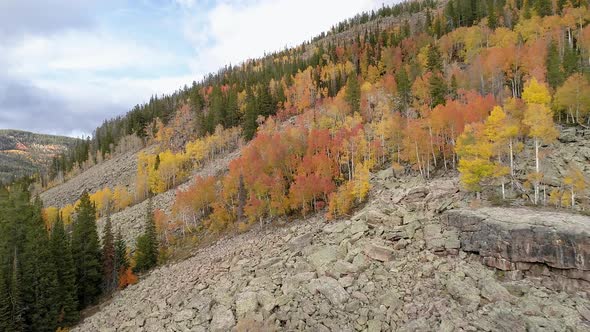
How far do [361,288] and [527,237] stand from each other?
14.2 metres

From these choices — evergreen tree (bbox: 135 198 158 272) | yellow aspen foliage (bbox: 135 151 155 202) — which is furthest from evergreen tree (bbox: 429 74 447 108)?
yellow aspen foliage (bbox: 135 151 155 202)

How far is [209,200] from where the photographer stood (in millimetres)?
70312

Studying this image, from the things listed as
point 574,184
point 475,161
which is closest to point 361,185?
point 475,161

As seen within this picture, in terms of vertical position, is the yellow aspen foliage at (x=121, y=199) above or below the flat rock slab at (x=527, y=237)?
below

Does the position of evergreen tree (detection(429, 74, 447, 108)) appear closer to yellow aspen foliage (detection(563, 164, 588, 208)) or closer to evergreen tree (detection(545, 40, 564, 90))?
evergreen tree (detection(545, 40, 564, 90))

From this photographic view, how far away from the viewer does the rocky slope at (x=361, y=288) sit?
2520cm

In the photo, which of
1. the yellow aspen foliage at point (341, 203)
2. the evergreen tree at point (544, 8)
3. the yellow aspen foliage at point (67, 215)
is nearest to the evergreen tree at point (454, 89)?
the yellow aspen foliage at point (341, 203)

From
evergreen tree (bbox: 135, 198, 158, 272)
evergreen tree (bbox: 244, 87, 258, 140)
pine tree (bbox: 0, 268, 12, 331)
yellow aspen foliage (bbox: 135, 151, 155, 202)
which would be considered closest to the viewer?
pine tree (bbox: 0, 268, 12, 331)

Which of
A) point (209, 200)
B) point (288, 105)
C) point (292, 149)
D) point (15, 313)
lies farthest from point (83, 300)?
point (288, 105)

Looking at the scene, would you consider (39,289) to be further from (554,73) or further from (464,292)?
(554,73)

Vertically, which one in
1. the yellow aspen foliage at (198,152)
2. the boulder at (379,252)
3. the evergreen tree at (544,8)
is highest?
the evergreen tree at (544,8)

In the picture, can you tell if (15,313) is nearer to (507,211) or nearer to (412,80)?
(507,211)

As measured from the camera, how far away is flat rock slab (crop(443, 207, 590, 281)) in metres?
25.5

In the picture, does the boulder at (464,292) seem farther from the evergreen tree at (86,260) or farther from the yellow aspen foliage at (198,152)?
the yellow aspen foliage at (198,152)
